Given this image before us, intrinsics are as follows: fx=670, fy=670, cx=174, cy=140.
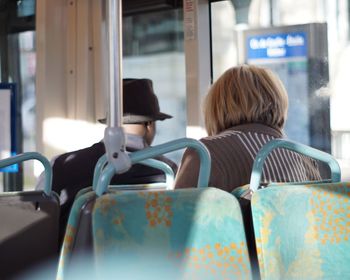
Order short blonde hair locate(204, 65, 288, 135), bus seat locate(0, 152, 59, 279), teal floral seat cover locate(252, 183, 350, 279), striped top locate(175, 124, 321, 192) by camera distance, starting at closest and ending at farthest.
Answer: teal floral seat cover locate(252, 183, 350, 279) < bus seat locate(0, 152, 59, 279) < striped top locate(175, 124, 321, 192) < short blonde hair locate(204, 65, 288, 135)

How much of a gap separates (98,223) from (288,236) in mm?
421

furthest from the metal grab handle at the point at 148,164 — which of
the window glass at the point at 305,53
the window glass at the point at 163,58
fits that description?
the window glass at the point at 163,58

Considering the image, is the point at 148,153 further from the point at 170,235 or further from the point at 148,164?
the point at 148,164

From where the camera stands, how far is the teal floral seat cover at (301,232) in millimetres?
1432

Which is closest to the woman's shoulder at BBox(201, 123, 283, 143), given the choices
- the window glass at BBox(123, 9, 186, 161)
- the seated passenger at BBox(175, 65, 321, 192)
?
the seated passenger at BBox(175, 65, 321, 192)

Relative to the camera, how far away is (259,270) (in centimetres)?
145

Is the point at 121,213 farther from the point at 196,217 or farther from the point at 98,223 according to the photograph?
the point at 196,217

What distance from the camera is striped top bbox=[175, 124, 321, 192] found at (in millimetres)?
2111

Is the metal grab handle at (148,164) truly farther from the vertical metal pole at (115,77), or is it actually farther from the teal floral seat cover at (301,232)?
the teal floral seat cover at (301,232)

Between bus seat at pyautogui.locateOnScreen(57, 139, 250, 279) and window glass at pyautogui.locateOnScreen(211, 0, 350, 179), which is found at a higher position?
window glass at pyautogui.locateOnScreen(211, 0, 350, 179)

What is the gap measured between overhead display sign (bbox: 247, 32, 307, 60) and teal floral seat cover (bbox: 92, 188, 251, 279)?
2.14 meters

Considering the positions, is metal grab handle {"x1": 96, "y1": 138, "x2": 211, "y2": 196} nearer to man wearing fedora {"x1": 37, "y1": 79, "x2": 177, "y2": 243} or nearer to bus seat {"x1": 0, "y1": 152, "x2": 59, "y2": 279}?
bus seat {"x1": 0, "y1": 152, "x2": 59, "y2": 279}

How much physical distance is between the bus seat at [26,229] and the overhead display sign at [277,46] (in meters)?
2.03

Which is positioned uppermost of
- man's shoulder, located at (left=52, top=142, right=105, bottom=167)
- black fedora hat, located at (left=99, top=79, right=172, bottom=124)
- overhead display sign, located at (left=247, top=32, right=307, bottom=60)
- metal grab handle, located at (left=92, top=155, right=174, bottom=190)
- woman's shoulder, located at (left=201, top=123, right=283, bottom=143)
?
overhead display sign, located at (left=247, top=32, right=307, bottom=60)
